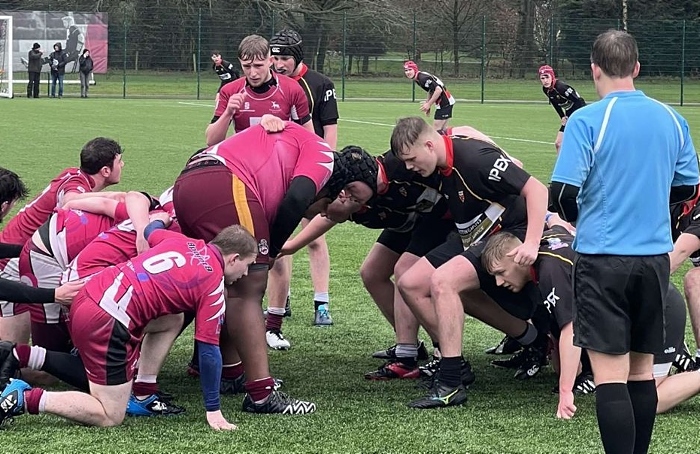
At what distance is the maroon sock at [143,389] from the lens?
5.21 metres

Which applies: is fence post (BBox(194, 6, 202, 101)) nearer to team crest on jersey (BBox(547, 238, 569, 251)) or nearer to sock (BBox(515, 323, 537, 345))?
sock (BBox(515, 323, 537, 345))

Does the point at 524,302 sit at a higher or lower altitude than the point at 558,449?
higher

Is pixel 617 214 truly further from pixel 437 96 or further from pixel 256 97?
pixel 437 96

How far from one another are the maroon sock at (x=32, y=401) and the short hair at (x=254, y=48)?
3214 mm

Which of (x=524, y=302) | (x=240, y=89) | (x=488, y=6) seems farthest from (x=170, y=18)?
(x=524, y=302)

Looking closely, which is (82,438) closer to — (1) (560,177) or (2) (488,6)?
(1) (560,177)

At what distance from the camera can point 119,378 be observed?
4.96 m

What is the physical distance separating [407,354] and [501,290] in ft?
2.67

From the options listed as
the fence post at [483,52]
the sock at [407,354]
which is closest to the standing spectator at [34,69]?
the fence post at [483,52]

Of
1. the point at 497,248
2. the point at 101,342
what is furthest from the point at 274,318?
the point at 101,342

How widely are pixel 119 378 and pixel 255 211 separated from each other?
1078 mm

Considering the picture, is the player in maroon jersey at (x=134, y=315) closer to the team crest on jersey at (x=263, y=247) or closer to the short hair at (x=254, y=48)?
the team crest on jersey at (x=263, y=247)

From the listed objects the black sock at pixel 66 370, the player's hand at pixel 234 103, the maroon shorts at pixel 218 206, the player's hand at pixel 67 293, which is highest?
the player's hand at pixel 234 103

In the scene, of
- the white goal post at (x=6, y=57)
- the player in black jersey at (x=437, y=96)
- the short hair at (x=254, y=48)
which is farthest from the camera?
the white goal post at (x=6, y=57)
